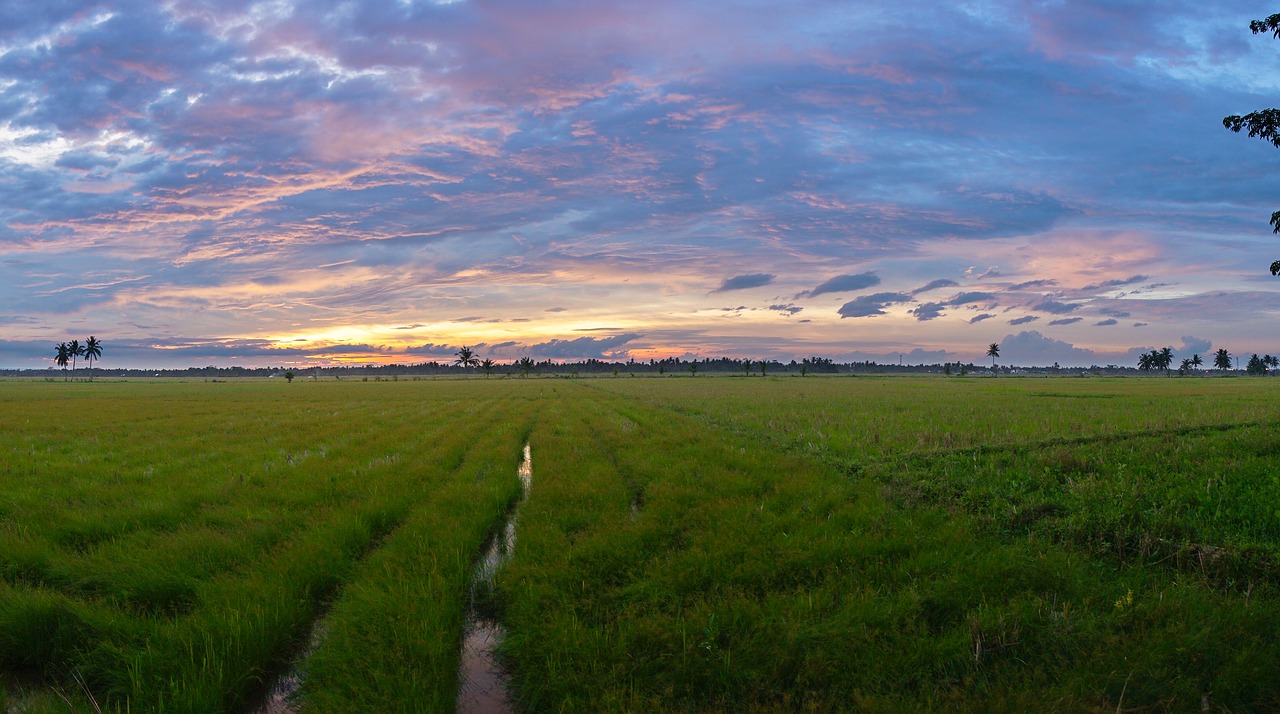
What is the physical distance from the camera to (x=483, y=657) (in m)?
5.24

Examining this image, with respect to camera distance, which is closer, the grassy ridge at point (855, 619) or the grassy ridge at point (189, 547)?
the grassy ridge at point (855, 619)

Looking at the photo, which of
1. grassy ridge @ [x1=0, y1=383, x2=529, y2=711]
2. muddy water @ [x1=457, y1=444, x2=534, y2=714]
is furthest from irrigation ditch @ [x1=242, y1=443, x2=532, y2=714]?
grassy ridge @ [x1=0, y1=383, x2=529, y2=711]

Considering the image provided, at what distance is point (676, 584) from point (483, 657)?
2103mm

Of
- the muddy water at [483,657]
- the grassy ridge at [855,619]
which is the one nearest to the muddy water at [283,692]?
the muddy water at [483,657]

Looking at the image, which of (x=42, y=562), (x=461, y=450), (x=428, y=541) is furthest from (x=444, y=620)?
(x=461, y=450)

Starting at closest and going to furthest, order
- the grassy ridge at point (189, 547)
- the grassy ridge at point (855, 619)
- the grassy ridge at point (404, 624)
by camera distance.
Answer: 1. the grassy ridge at point (404, 624)
2. the grassy ridge at point (855, 619)
3. the grassy ridge at point (189, 547)

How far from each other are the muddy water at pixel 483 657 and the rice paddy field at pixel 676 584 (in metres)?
0.13

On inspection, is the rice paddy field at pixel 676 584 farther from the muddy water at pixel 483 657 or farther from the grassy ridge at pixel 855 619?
the muddy water at pixel 483 657

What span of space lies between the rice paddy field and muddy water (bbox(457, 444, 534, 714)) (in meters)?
0.13

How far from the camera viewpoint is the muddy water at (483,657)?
4.56 metres

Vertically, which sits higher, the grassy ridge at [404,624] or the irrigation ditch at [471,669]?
the grassy ridge at [404,624]

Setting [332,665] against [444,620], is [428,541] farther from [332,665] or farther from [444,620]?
[332,665]

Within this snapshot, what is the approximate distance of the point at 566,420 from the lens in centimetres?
2598

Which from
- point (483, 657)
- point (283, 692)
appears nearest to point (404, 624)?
point (483, 657)
